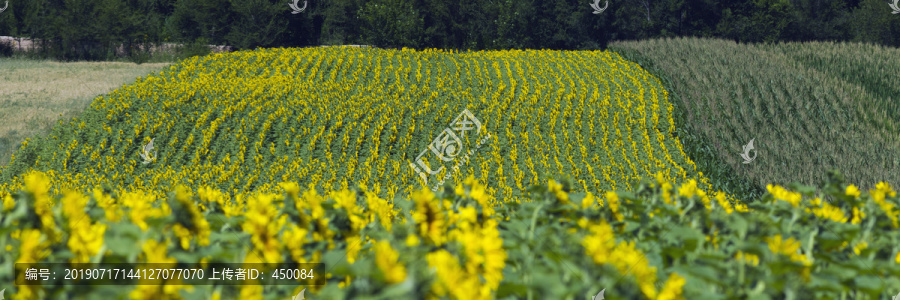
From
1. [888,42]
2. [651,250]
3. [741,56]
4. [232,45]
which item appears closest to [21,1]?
[232,45]

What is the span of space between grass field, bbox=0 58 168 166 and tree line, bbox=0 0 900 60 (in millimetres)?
9371

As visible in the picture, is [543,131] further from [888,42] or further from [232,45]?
[888,42]

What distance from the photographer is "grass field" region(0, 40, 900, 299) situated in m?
1.90

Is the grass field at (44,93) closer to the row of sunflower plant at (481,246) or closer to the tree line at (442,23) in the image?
the tree line at (442,23)

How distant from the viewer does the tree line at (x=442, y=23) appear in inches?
1400

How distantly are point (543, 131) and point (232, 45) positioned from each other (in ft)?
96.3

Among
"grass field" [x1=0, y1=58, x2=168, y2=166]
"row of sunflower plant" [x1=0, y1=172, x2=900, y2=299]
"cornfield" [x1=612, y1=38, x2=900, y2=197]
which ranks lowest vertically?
"grass field" [x1=0, y1=58, x2=168, y2=166]

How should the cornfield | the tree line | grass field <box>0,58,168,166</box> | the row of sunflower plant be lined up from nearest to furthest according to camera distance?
the row of sunflower plant < the cornfield < grass field <box>0,58,168,166</box> < the tree line

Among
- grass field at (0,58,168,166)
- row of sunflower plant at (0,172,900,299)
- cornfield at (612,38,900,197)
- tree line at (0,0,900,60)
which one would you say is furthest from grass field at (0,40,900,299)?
tree line at (0,0,900,60)

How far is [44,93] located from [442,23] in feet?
82.5

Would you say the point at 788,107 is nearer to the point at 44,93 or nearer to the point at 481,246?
the point at 481,246

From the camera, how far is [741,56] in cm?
1864

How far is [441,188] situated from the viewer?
11.5 ft

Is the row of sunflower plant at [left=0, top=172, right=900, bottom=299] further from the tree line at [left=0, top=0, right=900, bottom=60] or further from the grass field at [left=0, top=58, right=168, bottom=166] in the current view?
the tree line at [left=0, top=0, right=900, bottom=60]
